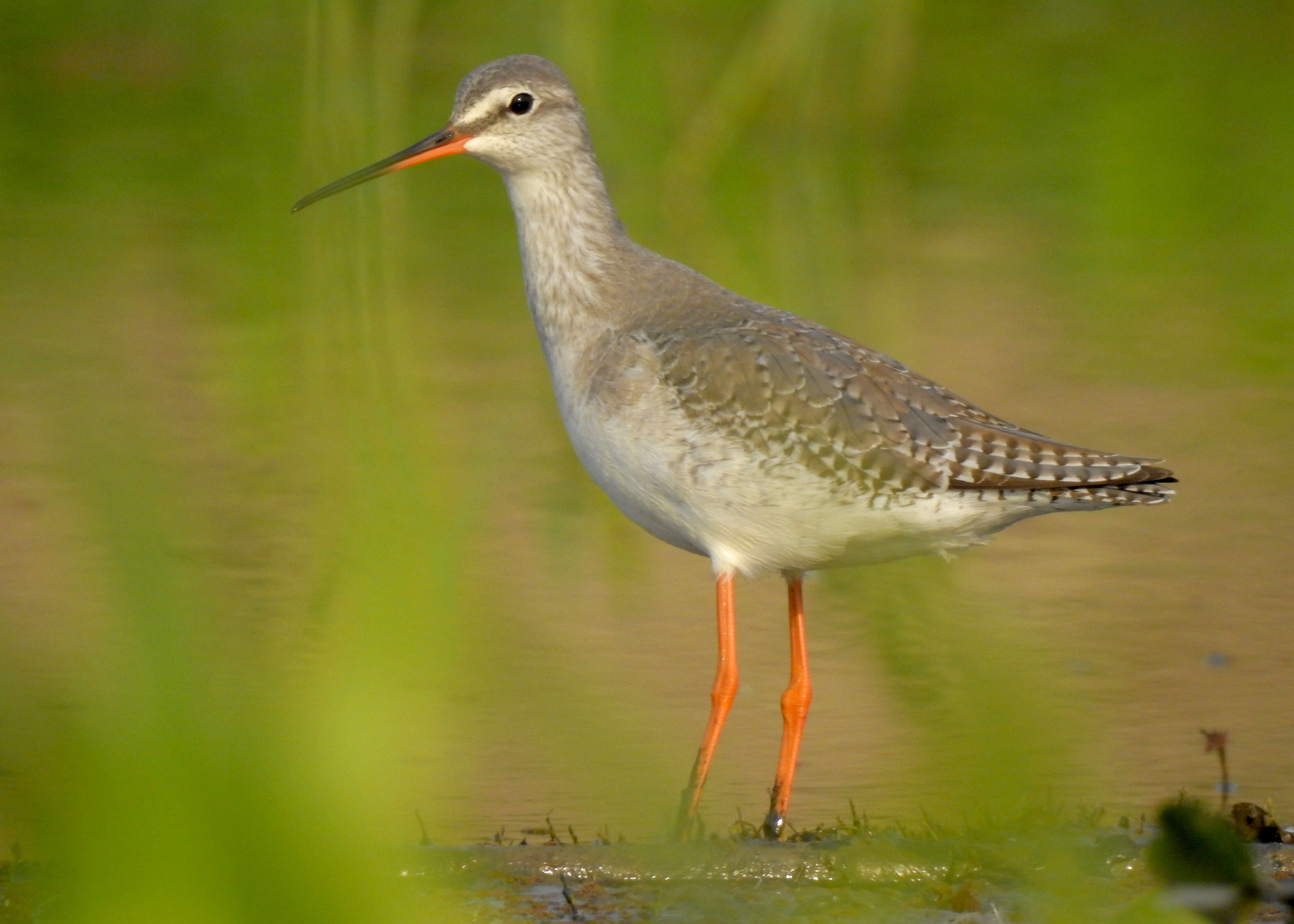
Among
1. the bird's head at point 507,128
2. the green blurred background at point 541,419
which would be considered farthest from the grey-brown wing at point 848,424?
the bird's head at point 507,128

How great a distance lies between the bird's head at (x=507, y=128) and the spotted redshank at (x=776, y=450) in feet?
1.18

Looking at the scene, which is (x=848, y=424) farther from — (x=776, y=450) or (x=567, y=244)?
(x=567, y=244)

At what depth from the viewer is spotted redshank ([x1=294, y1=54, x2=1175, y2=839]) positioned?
458 centimetres

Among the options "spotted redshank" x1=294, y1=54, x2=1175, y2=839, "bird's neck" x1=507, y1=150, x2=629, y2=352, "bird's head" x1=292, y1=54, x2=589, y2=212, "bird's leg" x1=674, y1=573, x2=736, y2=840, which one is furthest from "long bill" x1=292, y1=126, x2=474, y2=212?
"bird's leg" x1=674, y1=573, x2=736, y2=840

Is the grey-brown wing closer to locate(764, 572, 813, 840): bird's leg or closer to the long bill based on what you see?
locate(764, 572, 813, 840): bird's leg

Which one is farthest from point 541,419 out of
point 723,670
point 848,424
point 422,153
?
point 848,424

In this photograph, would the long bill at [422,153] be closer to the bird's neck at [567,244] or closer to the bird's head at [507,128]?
the bird's head at [507,128]

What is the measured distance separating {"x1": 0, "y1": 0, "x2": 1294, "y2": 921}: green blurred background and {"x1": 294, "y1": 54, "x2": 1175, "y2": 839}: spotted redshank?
13.6 inches

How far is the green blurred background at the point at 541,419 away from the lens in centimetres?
115

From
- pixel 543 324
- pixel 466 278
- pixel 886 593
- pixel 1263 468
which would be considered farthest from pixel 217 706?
pixel 466 278

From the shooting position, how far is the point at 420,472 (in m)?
1.58

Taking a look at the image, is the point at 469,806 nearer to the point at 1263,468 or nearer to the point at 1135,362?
the point at 1263,468

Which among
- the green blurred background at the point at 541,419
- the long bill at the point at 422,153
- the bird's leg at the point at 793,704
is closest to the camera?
the green blurred background at the point at 541,419

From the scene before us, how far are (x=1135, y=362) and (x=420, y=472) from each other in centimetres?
858
